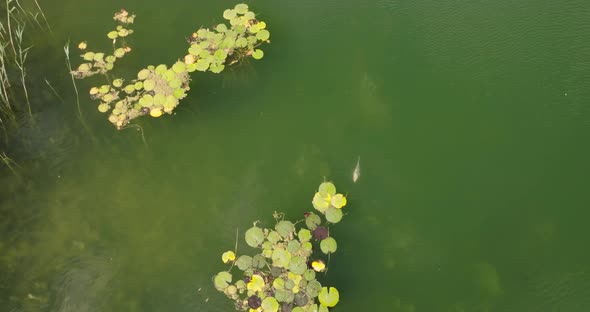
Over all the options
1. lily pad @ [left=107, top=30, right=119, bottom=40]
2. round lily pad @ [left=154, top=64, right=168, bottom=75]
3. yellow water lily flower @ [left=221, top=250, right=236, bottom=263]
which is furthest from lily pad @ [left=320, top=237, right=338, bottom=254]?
lily pad @ [left=107, top=30, right=119, bottom=40]

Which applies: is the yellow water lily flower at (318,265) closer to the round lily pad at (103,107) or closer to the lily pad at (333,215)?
the lily pad at (333,215)

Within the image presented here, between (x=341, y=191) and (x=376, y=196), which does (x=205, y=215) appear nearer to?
(x=341, y=191)

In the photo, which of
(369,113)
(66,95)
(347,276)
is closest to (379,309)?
(347,276)

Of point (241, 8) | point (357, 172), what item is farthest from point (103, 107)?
point (357, 172)

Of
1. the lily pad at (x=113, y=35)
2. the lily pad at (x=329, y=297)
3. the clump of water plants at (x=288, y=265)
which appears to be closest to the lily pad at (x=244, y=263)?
the clump of water plants at (x=288, y=265)

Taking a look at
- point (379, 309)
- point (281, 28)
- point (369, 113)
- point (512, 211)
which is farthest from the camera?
Answer: point (281, 28)

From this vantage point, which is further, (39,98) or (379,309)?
(39,98)
